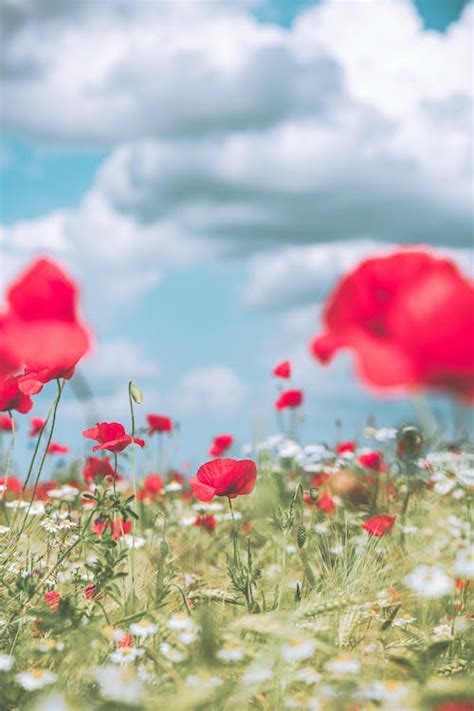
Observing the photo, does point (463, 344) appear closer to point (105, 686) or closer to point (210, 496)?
point (105, 686)

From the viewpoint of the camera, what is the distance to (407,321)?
5.19 ft

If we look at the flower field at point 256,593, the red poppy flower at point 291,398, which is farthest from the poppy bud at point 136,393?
the red poppy flower at point 291,398

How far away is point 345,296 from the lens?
1700 millimetres

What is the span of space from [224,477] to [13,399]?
0.89m

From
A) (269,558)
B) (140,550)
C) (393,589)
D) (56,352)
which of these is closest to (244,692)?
(56,352)

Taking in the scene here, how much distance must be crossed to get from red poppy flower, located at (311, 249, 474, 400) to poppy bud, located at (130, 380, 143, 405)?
118 cm

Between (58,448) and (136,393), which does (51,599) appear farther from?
(58,448)

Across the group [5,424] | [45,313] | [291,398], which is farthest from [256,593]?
[5,424]

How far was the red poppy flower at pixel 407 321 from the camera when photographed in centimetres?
156

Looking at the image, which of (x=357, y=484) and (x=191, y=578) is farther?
(x=357, y=484)

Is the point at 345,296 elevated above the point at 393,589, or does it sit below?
above

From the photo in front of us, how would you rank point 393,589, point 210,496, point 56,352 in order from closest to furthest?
1. point 56,352
2. point 210,496
3. point 393,589

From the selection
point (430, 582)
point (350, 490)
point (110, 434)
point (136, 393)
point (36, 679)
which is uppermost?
point (136, 393)

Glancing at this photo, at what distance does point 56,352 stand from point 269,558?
2410 millimetres
